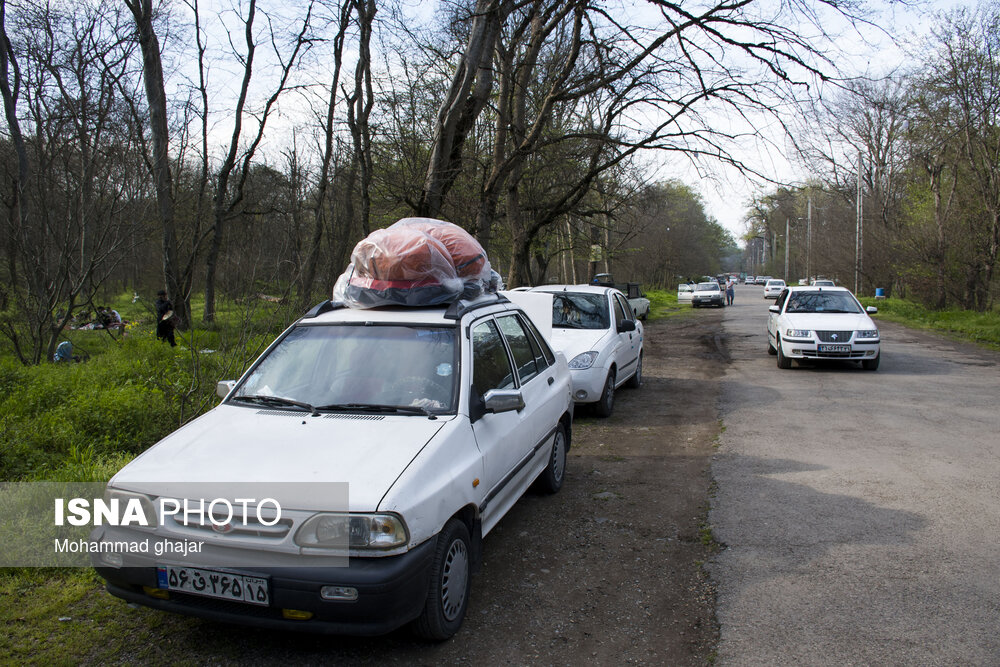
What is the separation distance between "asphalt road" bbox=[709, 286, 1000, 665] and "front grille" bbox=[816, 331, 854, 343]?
2.25m

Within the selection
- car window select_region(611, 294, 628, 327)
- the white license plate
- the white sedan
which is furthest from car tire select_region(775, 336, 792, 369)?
the white license plate

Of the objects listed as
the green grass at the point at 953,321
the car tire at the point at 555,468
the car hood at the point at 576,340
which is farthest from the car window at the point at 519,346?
the green grass at the point at 953,321

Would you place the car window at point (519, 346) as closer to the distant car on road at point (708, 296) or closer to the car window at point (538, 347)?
the car window at point (538, 347)

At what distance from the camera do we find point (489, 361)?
179 inches

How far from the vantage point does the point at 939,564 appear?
4.27 m

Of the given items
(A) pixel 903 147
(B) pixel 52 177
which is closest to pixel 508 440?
(B) pixel 52 177

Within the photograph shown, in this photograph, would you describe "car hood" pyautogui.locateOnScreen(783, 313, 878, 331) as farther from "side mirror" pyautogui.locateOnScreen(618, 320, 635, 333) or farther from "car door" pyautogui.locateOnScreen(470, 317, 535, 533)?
"car door" pyautogui.locateOnScreen(470, 317, 535, 533)

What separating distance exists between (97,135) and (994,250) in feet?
85.2

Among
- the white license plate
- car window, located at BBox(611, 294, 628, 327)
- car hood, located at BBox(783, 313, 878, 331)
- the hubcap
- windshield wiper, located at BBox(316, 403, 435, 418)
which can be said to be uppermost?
car window, located at BBox(611, 294, 628, 327)

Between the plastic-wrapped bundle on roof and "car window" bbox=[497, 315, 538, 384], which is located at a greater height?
the plastic-wrapped bundle on roof

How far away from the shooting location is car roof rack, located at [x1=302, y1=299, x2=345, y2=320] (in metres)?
4.79

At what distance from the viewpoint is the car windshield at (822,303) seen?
13.2 m

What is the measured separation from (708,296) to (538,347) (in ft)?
113

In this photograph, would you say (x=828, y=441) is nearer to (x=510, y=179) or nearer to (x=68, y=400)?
(x=68, y=400)
